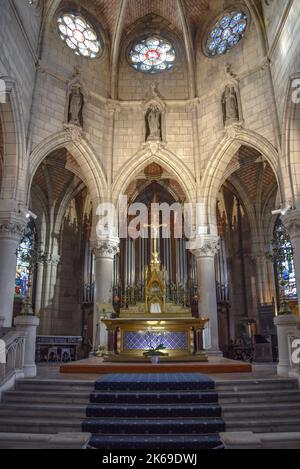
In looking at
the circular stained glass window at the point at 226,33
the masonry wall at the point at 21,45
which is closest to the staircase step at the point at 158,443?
the masonry wall at the point at 21,45

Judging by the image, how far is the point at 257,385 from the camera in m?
6.93

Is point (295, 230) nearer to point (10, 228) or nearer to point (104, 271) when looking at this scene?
point (104, 271)

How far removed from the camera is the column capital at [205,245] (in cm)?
Answer: 1386

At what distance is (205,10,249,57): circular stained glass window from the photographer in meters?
15.2

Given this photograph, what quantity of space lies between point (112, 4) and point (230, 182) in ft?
31.0

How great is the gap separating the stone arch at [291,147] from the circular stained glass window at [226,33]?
524cm

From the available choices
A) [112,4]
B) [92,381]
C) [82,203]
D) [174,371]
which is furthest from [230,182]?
[92,381]

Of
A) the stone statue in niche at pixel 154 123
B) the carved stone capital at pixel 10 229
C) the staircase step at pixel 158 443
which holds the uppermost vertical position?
the stone statue in niche at pixel 154 123

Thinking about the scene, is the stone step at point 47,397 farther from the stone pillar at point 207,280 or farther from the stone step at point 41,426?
the stone pillar at point 207,280

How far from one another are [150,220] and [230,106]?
25.4 feet

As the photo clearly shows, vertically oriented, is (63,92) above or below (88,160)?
above

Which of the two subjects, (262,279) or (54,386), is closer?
(54,386)

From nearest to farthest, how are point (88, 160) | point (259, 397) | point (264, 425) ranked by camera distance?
point (264, 425) < point (259, 397) < point (88, 160)

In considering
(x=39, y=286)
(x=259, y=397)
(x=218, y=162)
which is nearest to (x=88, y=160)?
(x=218, y=162)
